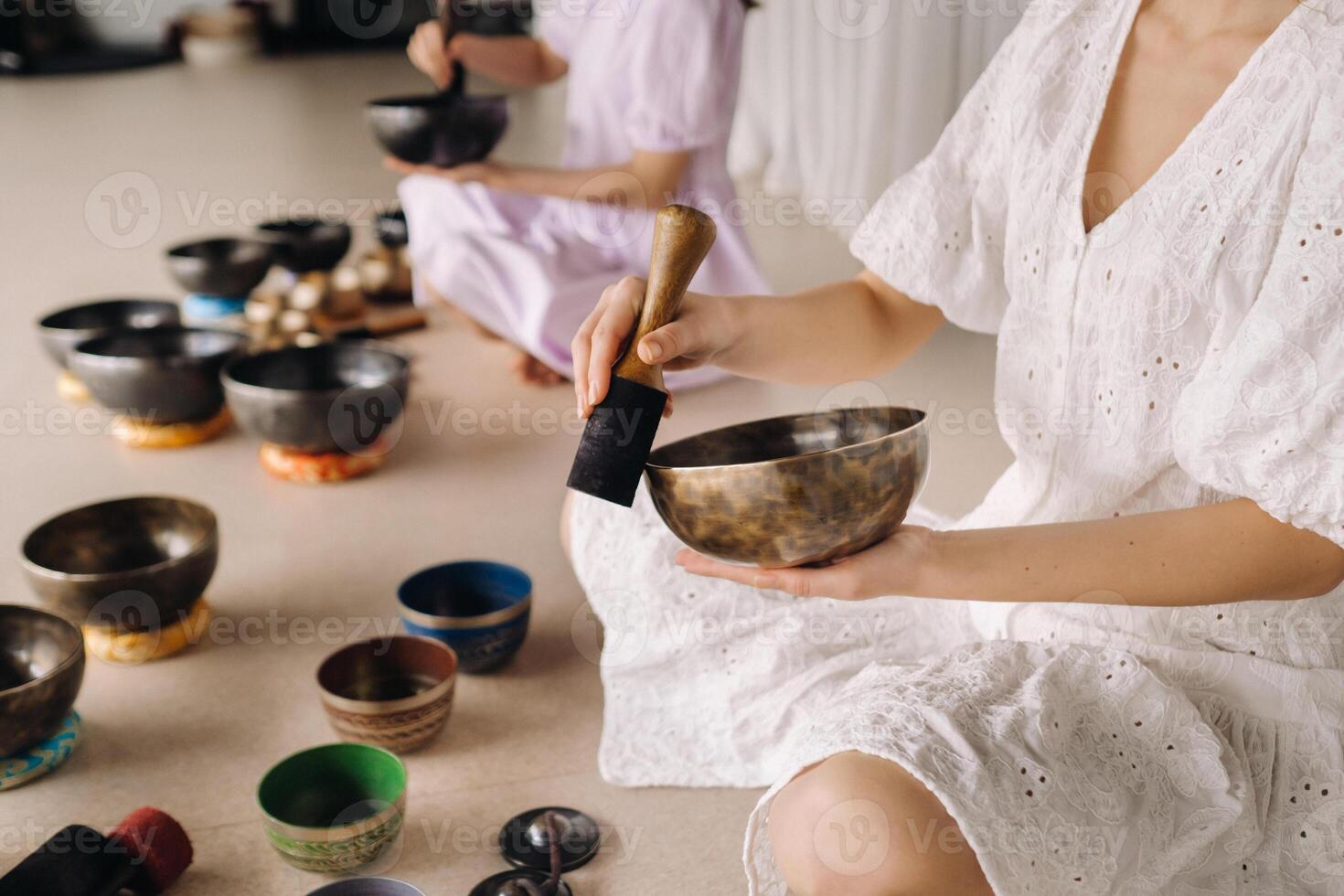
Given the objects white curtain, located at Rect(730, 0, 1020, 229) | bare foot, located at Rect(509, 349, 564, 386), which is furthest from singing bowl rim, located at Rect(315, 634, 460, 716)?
white curtain, located at Rect(730, 0, 1020, 229)

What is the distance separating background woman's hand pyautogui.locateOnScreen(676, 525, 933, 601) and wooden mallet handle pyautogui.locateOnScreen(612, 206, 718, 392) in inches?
8.0

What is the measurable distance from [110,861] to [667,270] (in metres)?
0.80

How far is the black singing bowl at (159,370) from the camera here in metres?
2.29

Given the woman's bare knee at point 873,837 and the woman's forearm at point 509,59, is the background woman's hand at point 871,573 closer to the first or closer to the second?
the woman's bare knee at point 873,837

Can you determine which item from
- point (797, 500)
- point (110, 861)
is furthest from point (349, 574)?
point (797, 500)

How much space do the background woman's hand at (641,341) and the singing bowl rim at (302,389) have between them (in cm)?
107

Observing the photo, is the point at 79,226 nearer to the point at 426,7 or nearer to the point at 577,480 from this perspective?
the point at 577,480

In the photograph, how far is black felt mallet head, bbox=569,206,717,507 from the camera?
1080 millimetres

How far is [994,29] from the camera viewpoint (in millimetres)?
2914

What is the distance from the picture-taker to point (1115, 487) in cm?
117

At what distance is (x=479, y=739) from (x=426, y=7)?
8.11 meters

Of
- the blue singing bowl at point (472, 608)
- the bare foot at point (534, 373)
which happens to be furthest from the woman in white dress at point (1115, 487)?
the bare foot at point (534, 373)

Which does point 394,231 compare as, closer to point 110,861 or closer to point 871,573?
point 110,861

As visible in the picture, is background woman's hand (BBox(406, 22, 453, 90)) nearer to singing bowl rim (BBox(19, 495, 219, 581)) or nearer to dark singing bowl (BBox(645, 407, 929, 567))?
singing bowl rim (BBox(19, 495, 219, 581))
